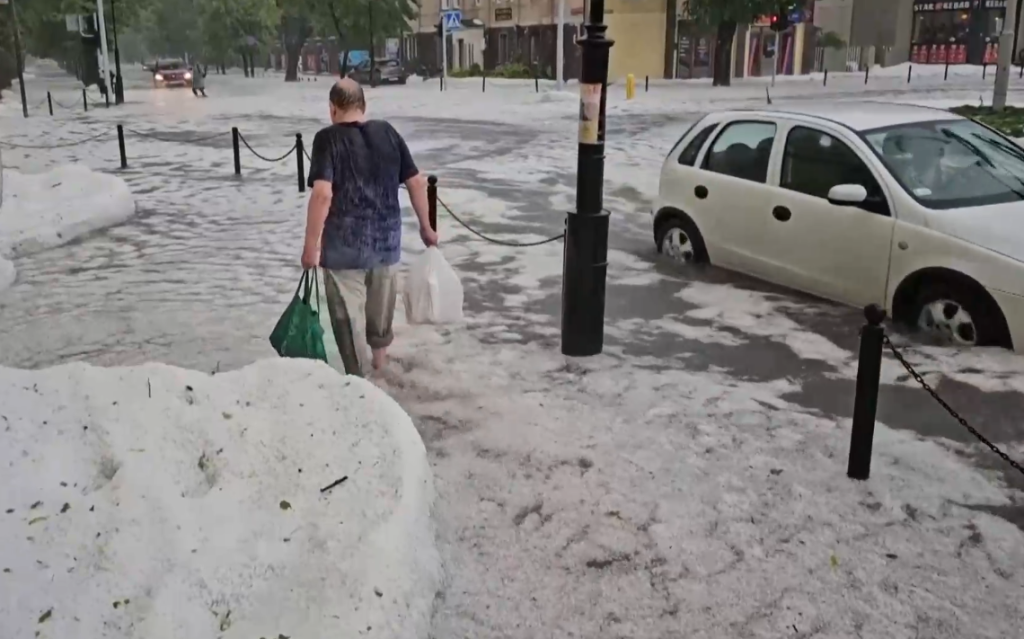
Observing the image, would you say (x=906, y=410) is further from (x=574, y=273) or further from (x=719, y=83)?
(x=719, y=83)

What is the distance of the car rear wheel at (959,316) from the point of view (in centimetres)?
656

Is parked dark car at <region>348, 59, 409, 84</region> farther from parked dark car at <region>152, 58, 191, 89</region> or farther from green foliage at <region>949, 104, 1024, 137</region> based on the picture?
green foliage at <region>949, 104, 1024, 137</region>

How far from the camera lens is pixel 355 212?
5664mm

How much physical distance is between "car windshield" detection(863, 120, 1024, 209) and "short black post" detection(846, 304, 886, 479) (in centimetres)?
269

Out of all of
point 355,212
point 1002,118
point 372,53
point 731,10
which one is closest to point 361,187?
point 355,212

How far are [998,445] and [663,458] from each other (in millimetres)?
1876

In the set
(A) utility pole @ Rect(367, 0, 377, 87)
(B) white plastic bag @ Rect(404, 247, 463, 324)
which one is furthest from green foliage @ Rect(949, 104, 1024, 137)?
(A) utility pole @ Rect(367, 0, 377, 87)

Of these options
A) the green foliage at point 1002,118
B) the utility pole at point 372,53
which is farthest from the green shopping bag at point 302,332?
the utility pole at point 372,53

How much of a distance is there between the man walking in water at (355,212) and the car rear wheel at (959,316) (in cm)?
358

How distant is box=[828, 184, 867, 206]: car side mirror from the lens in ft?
22.8

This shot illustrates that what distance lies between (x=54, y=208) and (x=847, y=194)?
9.05m

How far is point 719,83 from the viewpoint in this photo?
143 ft

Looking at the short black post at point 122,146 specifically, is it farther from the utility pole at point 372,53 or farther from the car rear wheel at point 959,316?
the utility pole at point 372,53

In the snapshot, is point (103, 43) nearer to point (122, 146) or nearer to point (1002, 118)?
point (122, 146)
